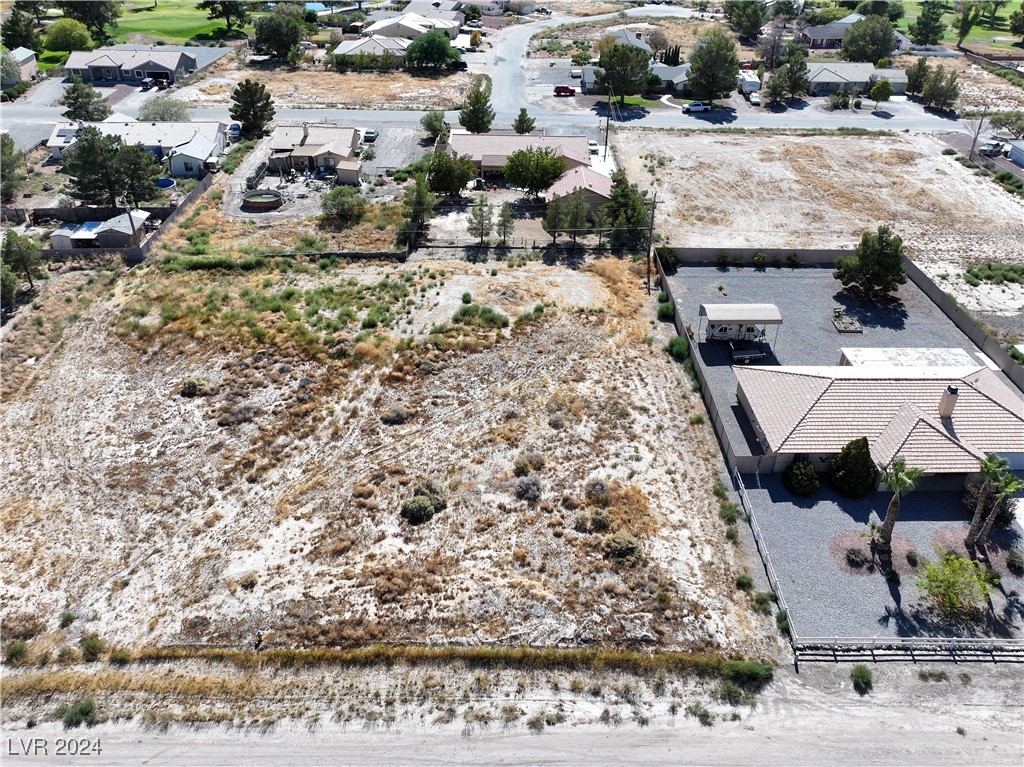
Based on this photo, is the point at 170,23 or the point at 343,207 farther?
the point at 170,23

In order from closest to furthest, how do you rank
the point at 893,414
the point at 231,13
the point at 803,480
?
the point at 803,480 < the point at 893,414 < the point at 231,13

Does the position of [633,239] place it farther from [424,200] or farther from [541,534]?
[541,534]

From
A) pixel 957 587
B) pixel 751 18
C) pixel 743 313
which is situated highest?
pixel 751 18

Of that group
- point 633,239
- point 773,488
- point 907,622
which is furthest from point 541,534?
point 633,239

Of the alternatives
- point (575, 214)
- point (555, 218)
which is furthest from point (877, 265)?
point (555, 218)

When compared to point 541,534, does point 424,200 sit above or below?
above

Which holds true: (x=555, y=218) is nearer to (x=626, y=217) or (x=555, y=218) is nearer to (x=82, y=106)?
(x=626, y=217)

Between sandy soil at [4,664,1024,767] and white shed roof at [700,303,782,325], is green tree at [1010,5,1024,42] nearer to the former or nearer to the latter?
white shed roof at [700,303,782,325]
